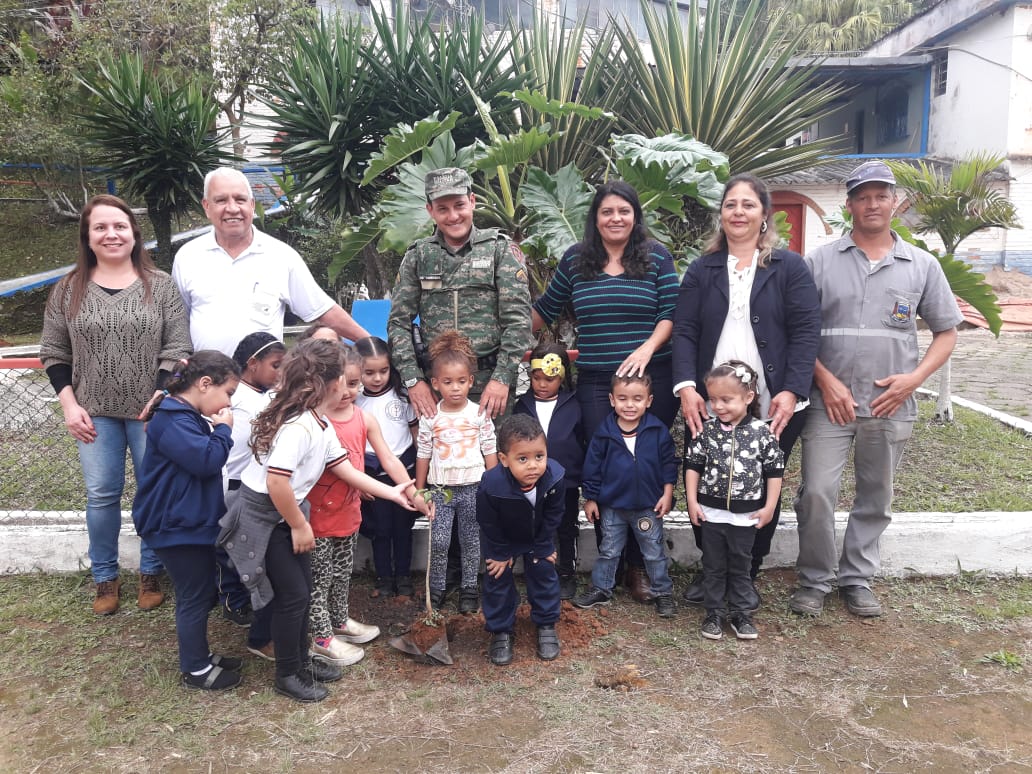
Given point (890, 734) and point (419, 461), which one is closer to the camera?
point (890, 734)

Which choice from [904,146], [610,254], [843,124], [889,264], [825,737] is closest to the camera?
[825,737]

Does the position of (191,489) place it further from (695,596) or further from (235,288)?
(695,596)

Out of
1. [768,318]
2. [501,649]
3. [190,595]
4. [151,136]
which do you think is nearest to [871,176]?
[768,318]

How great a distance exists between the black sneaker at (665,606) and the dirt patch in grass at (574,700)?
36 mm

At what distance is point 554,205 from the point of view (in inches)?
183

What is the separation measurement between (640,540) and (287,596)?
1525 millimetres

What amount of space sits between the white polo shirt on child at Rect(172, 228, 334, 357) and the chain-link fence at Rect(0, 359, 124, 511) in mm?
1818

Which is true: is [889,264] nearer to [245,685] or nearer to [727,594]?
[727,594]

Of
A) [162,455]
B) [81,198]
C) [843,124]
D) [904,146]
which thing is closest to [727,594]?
[162,455]

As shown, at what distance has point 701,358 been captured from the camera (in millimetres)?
3359

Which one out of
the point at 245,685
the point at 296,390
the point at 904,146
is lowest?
the point at 245,685

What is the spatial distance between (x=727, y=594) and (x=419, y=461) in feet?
4.77

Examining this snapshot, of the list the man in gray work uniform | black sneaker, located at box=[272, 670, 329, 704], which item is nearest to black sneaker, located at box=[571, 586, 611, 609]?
the man in gray work uniform

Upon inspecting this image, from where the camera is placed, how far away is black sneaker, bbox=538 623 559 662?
10.1 feet
